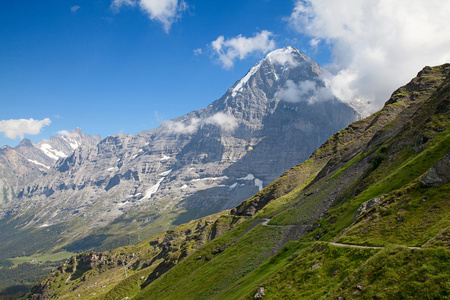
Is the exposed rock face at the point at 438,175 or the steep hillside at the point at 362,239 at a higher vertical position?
the exposed rock face at the point at 438,175

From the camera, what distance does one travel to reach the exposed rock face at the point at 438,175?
112 ft

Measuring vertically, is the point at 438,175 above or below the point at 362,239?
above

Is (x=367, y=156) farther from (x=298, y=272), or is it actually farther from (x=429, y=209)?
(x=298, y=272)

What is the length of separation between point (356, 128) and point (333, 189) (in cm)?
9683

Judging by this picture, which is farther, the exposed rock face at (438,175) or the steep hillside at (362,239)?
the exposed rock face at (438,175)

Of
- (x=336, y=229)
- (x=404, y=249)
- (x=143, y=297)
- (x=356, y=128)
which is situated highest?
(x=356, y=128)

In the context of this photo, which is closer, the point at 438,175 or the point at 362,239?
the point at 362,239

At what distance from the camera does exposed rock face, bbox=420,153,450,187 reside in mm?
34188

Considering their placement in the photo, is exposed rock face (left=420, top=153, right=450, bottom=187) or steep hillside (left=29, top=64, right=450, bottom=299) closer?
steep hillside (left=29, top=64, right=450, bottom=299)

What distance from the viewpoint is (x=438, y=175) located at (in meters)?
34.7

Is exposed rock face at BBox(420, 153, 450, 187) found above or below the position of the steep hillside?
above

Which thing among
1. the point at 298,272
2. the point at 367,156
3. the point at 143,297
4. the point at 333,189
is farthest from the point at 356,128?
the point at 298,272

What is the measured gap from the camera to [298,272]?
104 ft

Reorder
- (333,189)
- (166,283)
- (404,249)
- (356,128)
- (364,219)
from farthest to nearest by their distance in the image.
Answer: (356,128)
(166,283)
(333,189)
(364,219)
(404,249)
